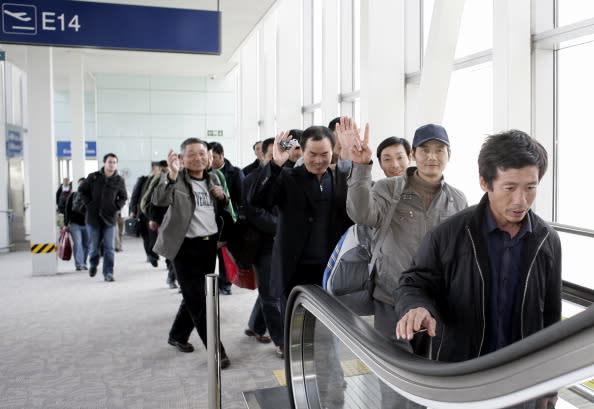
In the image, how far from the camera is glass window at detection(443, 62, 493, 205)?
5242mm

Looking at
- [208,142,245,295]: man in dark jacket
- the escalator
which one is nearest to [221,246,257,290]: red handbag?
[208,142,245,295]: man in dark jacket

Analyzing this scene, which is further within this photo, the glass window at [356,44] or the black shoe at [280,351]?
the glass window at [356,44]

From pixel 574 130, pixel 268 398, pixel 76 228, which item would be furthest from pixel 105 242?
pixel 574 130

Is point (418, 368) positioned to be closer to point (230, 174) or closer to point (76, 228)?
point (230, 174)

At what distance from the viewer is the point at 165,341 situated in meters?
5.34

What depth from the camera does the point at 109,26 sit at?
534cm

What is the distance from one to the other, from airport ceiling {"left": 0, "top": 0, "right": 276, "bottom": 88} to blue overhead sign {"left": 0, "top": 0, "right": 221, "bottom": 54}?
3369 millimetres

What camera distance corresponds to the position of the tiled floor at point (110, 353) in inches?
155

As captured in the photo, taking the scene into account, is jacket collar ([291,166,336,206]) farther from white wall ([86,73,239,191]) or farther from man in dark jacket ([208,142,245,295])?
white wall ([86,73,239,191])

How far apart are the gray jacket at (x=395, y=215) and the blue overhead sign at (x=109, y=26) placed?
11.8 feet

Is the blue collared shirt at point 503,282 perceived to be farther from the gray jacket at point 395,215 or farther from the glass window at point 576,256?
the glass window at point 576,256

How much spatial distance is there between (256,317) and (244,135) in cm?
1083

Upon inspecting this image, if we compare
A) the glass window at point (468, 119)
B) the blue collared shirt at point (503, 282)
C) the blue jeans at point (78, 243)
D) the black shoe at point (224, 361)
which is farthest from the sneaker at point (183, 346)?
the blue jeans at point (78, 243)

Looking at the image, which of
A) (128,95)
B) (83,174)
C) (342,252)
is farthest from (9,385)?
(128,95)
